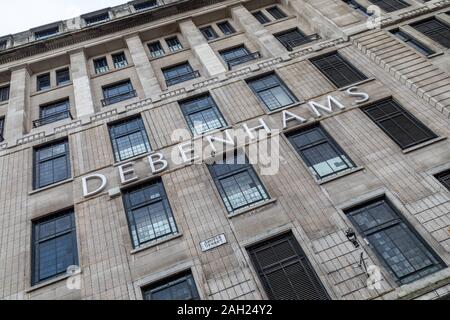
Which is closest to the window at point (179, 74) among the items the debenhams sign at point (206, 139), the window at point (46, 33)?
the debenhams sign at point (206, 139)

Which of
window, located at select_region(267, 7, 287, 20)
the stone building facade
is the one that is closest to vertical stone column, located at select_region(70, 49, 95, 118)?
the stone building facade

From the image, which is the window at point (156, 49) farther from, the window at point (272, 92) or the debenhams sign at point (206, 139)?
the debenhams sign at point (206, 139)

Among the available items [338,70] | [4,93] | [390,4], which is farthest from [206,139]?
[390,4]

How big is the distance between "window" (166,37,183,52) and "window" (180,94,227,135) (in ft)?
21.7

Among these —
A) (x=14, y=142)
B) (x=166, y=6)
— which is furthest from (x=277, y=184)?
(x=166, y=6)

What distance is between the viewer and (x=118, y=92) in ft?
70.3

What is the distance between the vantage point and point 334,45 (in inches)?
806

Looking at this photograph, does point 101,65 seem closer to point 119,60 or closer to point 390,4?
point 119,60

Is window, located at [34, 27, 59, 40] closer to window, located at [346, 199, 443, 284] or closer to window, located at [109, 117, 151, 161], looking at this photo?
window, located at [109, 117, 151, 161]

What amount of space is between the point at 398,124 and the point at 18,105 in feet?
63.6

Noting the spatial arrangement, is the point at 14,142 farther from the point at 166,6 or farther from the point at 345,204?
the point at 345,204
